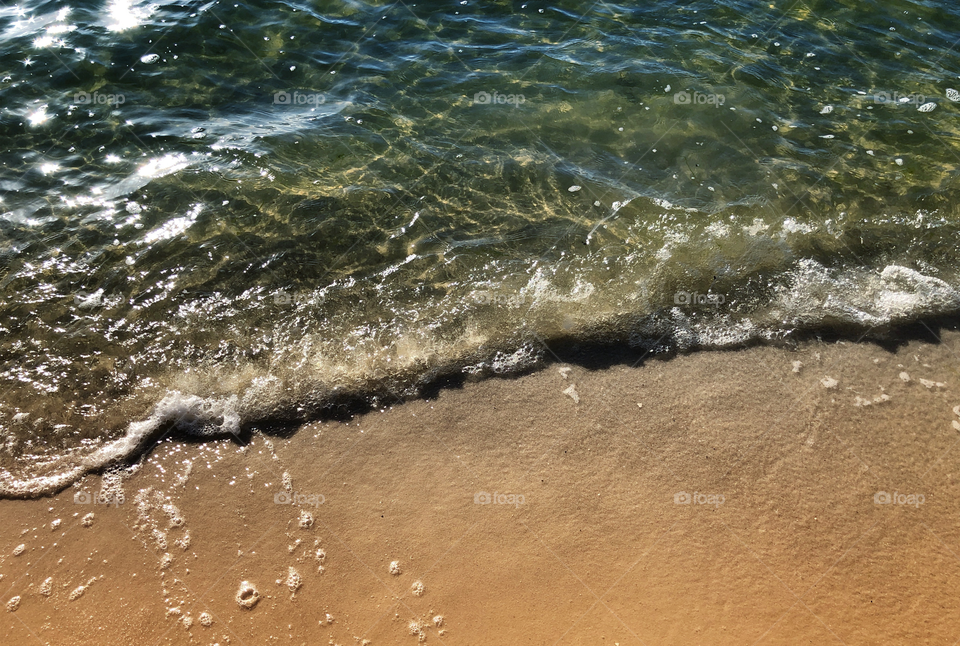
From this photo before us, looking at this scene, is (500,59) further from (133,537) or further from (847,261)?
(133,537)

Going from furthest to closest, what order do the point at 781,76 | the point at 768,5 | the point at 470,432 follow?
the point at 768,5 < the point at 781,76 < the point at 470,432

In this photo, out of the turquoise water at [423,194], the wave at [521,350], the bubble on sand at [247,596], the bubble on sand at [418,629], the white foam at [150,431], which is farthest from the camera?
the turquoise water at [423,194]

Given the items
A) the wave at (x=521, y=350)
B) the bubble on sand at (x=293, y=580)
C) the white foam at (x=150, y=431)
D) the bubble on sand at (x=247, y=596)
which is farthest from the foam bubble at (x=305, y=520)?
the white foam at (x=150, y=431)

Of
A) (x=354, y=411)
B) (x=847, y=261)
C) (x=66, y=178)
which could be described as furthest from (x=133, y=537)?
(x=847, y=261)

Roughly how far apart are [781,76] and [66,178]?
8964 millimetres

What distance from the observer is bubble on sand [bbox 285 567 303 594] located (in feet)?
11.9

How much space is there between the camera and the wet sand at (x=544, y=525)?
11.5ft

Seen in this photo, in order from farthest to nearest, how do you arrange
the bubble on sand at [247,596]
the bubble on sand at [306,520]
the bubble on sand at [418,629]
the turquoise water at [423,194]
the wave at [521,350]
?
1. the turquoise water at [423,194]
2. the wave at [521,350]
3. the bubble on sand at [306,520]
4. the bubble on sand at [247,596]
5. the bubble on sand at [418,629]

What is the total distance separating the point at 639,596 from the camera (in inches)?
141

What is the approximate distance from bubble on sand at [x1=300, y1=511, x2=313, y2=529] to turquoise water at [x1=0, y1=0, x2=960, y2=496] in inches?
32.7

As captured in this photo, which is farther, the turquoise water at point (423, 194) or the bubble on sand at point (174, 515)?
the turquoise water at point (423, 194)

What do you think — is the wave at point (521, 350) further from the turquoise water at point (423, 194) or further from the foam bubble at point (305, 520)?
the foam bubble at point (305, 520)

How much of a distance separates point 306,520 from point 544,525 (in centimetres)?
162

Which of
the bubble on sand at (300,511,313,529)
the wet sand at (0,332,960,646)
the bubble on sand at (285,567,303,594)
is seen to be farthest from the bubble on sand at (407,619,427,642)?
the bubble on sand at (300,511,313,529)
